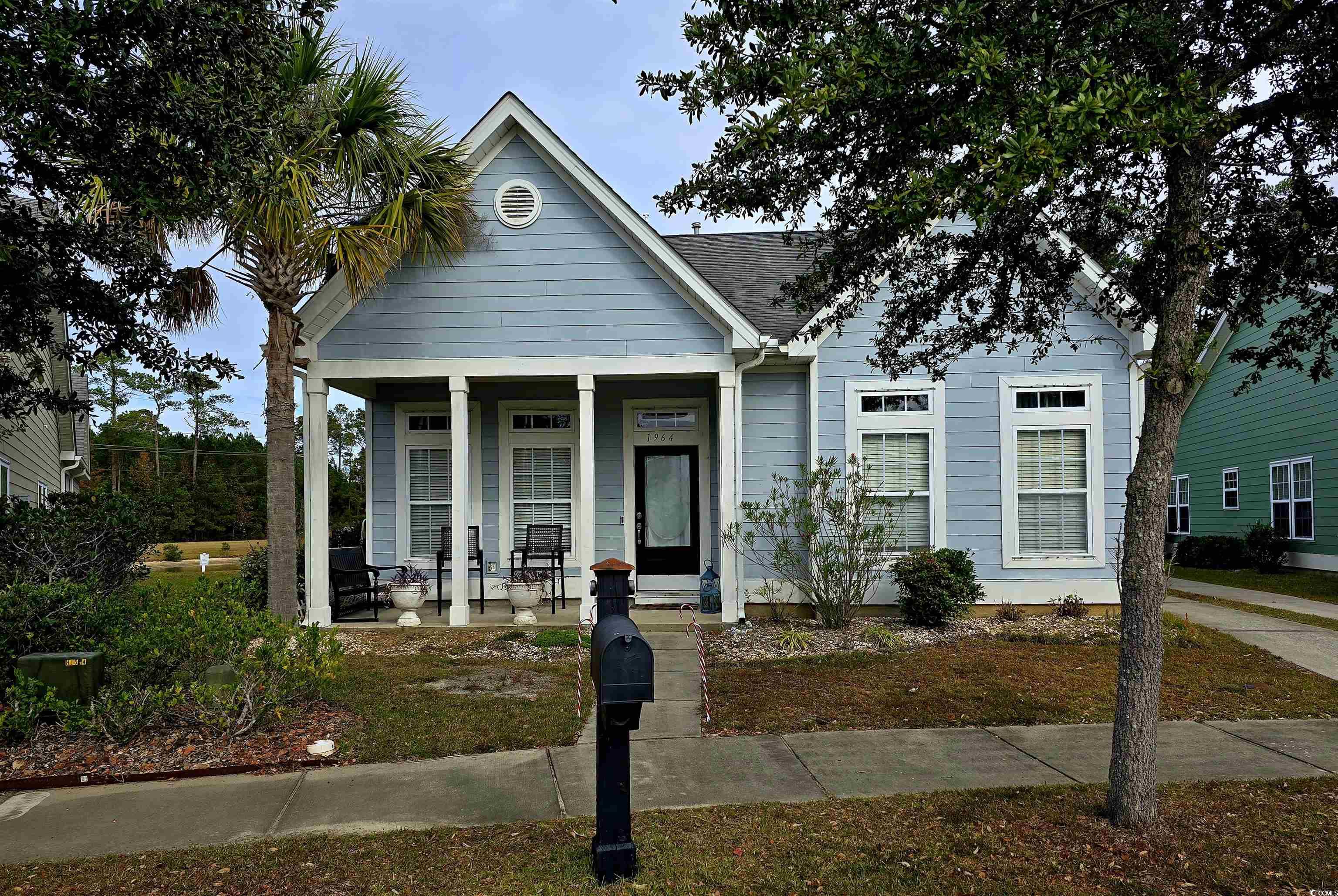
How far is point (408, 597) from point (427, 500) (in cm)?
195

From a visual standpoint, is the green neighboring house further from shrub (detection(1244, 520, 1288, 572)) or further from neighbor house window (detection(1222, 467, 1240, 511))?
shrub (detection(1244, 520, 1288, 572))

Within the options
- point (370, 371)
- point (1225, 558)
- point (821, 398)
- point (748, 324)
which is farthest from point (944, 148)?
point (1225, 558)

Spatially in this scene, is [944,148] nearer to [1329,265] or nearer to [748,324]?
[1329,265]

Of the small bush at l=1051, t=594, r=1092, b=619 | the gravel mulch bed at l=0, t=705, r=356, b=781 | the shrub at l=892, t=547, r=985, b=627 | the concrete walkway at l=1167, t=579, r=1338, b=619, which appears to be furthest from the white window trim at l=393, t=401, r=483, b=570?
the concrete walkway at l=1167, t=579, r=1338, b=619

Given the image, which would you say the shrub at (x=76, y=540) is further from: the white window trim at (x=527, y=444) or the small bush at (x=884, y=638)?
the small bush at (x=884, y=638)

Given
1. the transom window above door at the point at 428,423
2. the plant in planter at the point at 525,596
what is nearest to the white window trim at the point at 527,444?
the transom window above door at the point at 428,423

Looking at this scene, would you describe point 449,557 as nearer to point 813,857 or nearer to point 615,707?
point 813,857

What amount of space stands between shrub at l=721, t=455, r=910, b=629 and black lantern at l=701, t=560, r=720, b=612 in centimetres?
65

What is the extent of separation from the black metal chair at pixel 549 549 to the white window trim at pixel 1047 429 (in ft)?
19.2

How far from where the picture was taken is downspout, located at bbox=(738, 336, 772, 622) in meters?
10.1

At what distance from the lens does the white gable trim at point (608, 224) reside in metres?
9.82

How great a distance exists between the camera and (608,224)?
33.0 feet

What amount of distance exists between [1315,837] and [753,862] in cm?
282

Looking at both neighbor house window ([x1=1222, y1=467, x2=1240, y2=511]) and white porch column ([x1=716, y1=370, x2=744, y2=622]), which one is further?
neighbor house window ([x1=1222, y1=467, x2=1240, y2=511])
